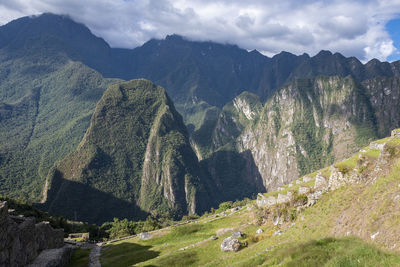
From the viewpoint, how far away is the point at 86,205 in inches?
6722

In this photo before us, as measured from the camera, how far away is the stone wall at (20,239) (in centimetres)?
2826

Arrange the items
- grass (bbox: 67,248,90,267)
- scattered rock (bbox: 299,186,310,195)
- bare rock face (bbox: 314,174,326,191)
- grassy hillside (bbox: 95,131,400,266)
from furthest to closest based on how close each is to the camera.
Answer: grass (bbox: 67,248,90,267), scattered rock (bbox: 299,186,310,195), bare rock face (bbox: 314,174,326,191), grassy hillside (bbox: 95,131,400,266)

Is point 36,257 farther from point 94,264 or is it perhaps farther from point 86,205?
point 86,205

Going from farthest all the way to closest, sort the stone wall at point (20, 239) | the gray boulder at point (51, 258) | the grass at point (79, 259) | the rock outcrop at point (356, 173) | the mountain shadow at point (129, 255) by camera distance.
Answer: the grass at point (79, 259)
the mountain shadow at point (129, 255)
the gray boulder at point (51, 258)
the stone wall at point (20, 239)
the rock outcrop at point (356, 173)

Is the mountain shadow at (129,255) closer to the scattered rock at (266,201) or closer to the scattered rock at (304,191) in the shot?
the scattered rock at (266,201)

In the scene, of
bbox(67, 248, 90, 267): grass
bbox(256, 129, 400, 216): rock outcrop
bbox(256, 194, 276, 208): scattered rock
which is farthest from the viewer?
bbox(67, 248, 90, 267): grass

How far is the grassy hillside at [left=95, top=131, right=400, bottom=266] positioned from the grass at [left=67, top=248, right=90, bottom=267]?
6735 mm

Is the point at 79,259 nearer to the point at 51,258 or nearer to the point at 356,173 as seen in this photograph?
the point at 51,258

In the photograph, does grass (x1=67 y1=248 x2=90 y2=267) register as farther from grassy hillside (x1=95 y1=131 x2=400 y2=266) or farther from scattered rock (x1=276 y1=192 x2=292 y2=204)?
scattered rock (x1=276 y1=192 x2=292 y2=204)

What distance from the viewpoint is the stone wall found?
28.3 m

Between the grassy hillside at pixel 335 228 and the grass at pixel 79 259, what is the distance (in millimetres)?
6735

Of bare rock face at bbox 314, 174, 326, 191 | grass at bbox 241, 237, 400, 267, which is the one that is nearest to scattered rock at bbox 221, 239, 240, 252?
grass at bbox 241, 237, 400, 267

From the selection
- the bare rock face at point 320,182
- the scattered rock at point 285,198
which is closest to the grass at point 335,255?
the bare rock face at point 320,182

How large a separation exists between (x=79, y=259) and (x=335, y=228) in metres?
43.8
